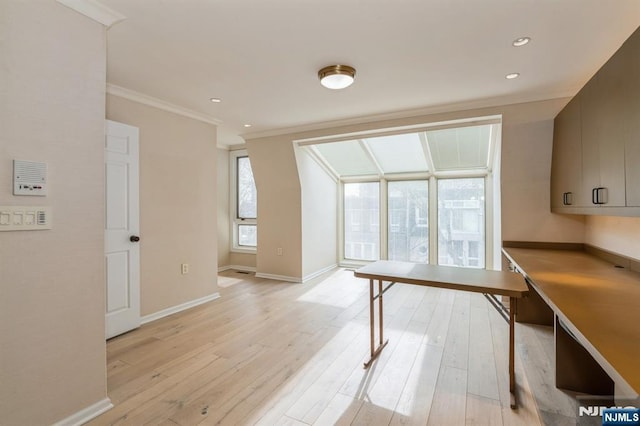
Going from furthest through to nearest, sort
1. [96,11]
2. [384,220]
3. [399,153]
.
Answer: [384,220] < [399,153] < [96,11]

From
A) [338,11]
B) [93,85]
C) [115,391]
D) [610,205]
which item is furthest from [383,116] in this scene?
[115,391]

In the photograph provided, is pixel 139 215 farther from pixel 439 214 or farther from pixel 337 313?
pixel 439 214

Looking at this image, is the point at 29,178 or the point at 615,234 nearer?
A: the point at 29,178

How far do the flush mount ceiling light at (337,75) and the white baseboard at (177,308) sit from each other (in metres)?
3.11

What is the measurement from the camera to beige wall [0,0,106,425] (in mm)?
1469

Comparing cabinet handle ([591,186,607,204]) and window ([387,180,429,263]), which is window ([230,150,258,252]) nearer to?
window ([387,180,429,263])

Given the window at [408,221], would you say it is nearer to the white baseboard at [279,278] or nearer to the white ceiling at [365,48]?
the white baseboard at [279,278]

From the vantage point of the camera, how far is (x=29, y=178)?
153 centimetres

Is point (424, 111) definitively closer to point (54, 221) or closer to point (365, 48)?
point (365, 48)

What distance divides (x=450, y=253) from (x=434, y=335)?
100 inches

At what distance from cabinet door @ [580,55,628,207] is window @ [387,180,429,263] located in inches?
116

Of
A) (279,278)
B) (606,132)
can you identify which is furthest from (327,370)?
(279,278)

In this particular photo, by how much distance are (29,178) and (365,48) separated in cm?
230

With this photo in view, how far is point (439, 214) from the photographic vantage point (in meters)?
5.08
